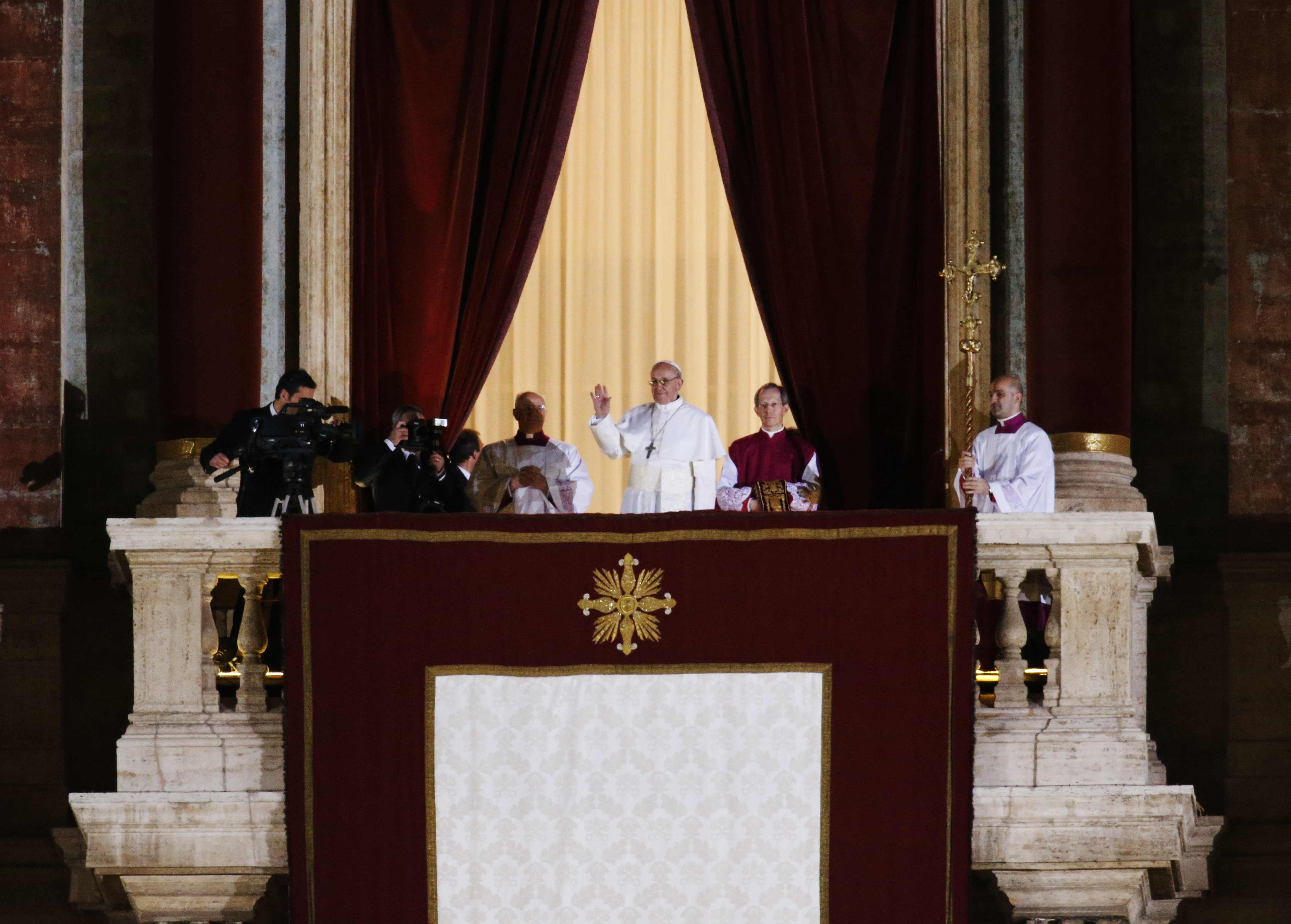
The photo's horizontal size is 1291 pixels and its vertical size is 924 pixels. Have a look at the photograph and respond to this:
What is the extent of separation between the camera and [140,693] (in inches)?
255

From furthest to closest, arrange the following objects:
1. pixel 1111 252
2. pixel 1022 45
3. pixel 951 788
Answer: pixel 1022 45, pixel 1111 252, pixel 951 788

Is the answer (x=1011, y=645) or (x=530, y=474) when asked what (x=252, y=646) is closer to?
(x=530, y=474)

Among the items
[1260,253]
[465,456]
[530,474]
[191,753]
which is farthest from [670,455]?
[1260,253]

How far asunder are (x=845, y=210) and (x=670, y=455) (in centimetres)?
151

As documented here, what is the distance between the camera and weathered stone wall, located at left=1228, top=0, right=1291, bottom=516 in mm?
8516

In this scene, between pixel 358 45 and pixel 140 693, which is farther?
pixel 358 45

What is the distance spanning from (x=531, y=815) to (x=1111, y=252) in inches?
146

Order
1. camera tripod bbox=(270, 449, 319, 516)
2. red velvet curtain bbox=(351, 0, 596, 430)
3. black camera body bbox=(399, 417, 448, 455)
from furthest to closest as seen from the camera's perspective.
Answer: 1. red velvet curtain bbox=(351, 0, 596, 430)
2. black camera body bbox=(399, 417, 448, 455)
3. camera tripod bbox=(270, 449, 319, 516)

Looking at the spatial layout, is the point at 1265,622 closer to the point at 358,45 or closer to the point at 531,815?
the point at 531,815

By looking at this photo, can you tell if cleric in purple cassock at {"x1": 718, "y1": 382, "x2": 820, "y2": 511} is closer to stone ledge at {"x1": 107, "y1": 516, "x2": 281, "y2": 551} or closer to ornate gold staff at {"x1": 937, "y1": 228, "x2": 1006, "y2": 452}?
ornate gold staff at {"x1": 937, "y1": 228, "x2": 1006, "y2": 452}

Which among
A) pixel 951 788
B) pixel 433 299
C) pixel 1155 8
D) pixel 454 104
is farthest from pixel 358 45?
pixel 951 788

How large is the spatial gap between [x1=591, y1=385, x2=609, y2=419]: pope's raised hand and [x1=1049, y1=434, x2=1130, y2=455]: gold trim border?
6.38 feet

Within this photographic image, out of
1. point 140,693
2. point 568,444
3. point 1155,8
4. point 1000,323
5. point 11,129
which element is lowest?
point 140,693

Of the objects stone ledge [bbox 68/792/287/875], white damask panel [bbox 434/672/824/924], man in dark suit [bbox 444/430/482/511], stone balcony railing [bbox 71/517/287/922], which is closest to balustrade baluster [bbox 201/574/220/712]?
stone balcony railing [bbox 71/517/287/922]
